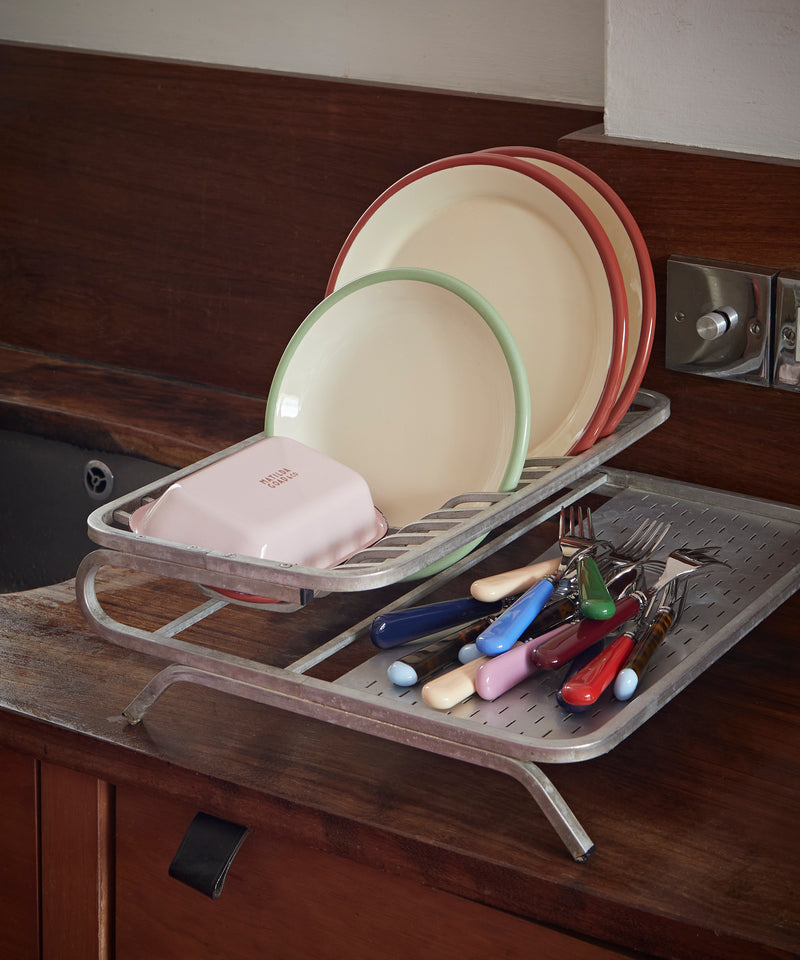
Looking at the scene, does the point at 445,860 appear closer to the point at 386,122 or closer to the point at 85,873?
the point at 85,873

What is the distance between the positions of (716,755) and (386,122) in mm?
754

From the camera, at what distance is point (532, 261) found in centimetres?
99

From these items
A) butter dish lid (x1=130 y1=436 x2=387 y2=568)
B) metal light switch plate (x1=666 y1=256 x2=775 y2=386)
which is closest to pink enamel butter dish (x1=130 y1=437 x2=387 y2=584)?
butter dish lid (x1=130 y1=436 x2=387 y2=568)

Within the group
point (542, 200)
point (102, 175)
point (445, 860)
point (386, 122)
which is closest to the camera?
point (445, 860)

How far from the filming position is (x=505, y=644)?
757 millimetres

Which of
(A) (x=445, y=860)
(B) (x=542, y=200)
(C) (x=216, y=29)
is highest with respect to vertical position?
(C) (x=216, y=29)

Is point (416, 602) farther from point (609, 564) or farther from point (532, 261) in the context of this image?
→ point (532, 261)

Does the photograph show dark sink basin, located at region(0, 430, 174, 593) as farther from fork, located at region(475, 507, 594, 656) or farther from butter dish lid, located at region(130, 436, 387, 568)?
fork, located at region(475, 507, 594, 656)

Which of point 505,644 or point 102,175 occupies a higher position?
point 102,175

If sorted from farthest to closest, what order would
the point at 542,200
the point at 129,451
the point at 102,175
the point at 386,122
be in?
1. the point at 102,175
2. the point at 129,451
3. the point at 386,122
4. the point at 542,200

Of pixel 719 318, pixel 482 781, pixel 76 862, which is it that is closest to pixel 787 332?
pixel 719 318

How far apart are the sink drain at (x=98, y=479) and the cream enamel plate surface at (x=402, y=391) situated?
49 cm

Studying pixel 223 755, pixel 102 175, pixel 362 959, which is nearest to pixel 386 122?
pixel 102 175

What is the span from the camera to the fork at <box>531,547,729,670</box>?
755 millimetres
